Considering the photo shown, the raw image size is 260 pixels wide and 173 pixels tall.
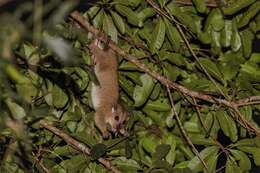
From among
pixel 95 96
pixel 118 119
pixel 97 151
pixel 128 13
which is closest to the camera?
pixel 97 151

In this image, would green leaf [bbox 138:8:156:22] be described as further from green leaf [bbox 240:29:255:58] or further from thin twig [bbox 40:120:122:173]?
thin twig [bbox 40:120:122:173]

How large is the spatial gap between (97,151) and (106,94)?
0.64m

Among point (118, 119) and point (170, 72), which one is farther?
point (118, 119)

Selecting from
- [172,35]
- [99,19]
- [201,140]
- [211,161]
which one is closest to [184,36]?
[172,35]

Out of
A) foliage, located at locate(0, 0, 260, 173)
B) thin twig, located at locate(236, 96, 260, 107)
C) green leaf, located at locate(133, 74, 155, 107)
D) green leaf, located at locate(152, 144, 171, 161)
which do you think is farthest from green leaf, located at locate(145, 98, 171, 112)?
thin twig, located at locate(236, 96, 260, 107)

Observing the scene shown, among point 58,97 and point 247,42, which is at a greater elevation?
point 247,42

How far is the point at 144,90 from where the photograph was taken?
104 inches

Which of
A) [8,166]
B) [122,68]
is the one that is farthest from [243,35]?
[8,166]

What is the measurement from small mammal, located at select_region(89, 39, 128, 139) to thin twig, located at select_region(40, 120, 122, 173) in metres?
0.25

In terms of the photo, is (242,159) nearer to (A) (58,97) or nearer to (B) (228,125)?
(B) (228,125)

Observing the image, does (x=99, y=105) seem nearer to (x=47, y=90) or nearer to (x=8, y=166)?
(x=47, y=90)

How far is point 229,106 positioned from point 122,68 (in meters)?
0.54

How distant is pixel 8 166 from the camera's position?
2.12 meters

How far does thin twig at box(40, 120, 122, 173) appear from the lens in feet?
8.05
